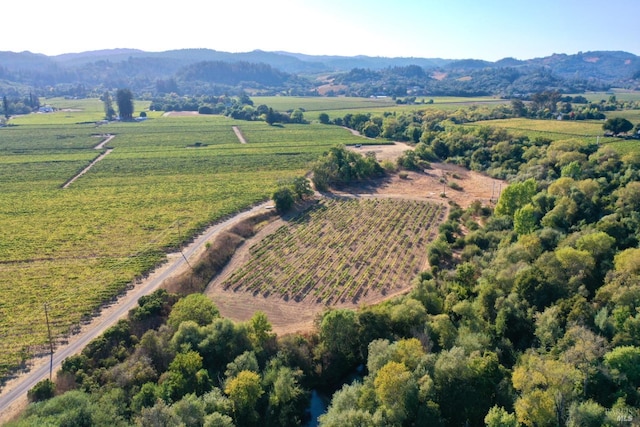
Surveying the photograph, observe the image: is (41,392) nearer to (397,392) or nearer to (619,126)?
(397,392)

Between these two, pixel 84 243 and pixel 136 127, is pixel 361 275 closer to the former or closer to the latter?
pixel 84 243

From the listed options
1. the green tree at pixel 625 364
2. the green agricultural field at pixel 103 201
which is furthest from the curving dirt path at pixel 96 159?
the green tree at pixel 625 364

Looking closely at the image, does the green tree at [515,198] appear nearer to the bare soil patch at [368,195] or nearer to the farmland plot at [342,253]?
the farmland plot at [342,253]

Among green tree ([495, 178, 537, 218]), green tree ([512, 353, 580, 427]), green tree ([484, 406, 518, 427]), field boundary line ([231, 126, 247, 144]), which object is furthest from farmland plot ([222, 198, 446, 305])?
field boundary line ([231, 126, 247, 144])

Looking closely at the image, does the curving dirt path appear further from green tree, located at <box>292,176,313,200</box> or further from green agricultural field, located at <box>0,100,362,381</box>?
green tree, located at <box>292,176,313,200</box>

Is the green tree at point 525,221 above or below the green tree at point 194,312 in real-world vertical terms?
above

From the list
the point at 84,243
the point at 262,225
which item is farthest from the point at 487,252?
the point at 84,243
